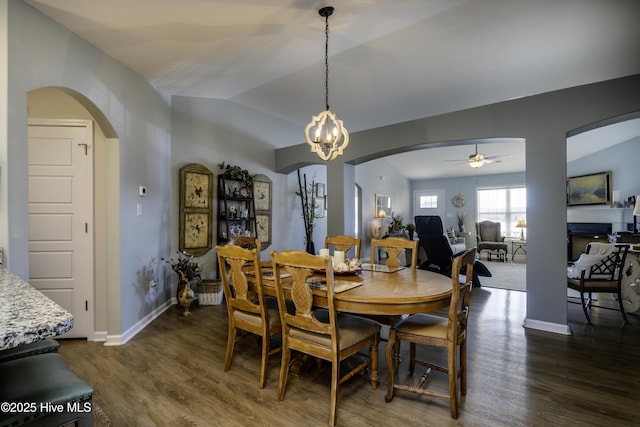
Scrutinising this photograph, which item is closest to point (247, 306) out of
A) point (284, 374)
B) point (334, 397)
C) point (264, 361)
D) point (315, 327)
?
point (264, 361)

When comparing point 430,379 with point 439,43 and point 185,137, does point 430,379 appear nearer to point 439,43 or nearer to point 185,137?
point 439,43

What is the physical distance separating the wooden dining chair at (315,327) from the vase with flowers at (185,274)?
2.21 meters

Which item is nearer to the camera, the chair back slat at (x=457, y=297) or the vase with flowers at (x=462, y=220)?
the chair back slat at (x=457, y=297)

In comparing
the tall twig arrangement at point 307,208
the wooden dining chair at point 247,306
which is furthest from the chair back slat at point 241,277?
the tall twig arrangement at point 307,208

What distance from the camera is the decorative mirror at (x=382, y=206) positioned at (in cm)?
886

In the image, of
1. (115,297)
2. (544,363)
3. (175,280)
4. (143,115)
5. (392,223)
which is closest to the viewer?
(544,363)

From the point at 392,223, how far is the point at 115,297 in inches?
304

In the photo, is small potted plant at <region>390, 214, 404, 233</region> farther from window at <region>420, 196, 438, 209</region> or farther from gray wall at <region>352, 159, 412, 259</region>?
window at <region>420, 196, 438, 209</region>

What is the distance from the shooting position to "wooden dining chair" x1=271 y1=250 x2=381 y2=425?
183 centimetres

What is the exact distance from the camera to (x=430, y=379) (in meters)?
2.34

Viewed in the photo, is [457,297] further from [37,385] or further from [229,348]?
[37,385]

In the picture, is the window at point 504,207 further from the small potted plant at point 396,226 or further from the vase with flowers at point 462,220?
the small potted plant at point 396,226

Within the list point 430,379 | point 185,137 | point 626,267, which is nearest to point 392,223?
point 626,267

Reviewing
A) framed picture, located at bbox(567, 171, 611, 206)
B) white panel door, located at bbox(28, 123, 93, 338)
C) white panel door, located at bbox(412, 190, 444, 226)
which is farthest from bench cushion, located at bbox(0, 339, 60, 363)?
white panel door, located at bbox(412, 190, 444, 226)
